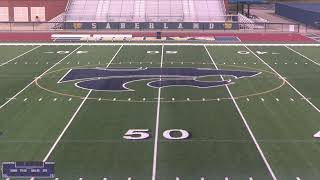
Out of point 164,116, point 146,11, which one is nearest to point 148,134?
point 164,116

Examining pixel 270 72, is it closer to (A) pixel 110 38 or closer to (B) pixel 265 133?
(B) pixel 265 133

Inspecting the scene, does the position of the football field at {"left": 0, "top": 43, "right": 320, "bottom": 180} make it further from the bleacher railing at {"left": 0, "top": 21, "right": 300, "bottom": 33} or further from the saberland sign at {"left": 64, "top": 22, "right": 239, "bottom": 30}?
the saberland sign at {"left": 64, "top": 22, "right": 239, "bottom": 30}

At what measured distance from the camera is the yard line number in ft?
63.8

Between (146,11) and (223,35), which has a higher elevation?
(146,11)

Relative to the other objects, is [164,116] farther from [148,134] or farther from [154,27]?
[154,27]

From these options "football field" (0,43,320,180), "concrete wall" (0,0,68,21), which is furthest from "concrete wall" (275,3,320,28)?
"concrete wall" (0,0,68,21)

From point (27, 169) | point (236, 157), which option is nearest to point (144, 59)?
point (236, 157)

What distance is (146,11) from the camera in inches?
2648

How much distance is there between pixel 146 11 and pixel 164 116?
46.1 meters

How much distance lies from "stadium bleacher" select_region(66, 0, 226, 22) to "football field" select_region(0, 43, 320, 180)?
2687 centimetres

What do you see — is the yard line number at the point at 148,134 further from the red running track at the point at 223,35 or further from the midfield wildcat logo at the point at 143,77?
the red running track at the point at 223,35

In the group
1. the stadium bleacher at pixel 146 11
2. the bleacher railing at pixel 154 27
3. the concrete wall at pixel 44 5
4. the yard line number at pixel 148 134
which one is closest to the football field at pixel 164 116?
the yard line number at pixel 148 134

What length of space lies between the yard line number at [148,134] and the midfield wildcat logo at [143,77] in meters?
7.55

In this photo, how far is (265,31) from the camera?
57250 millimetres
